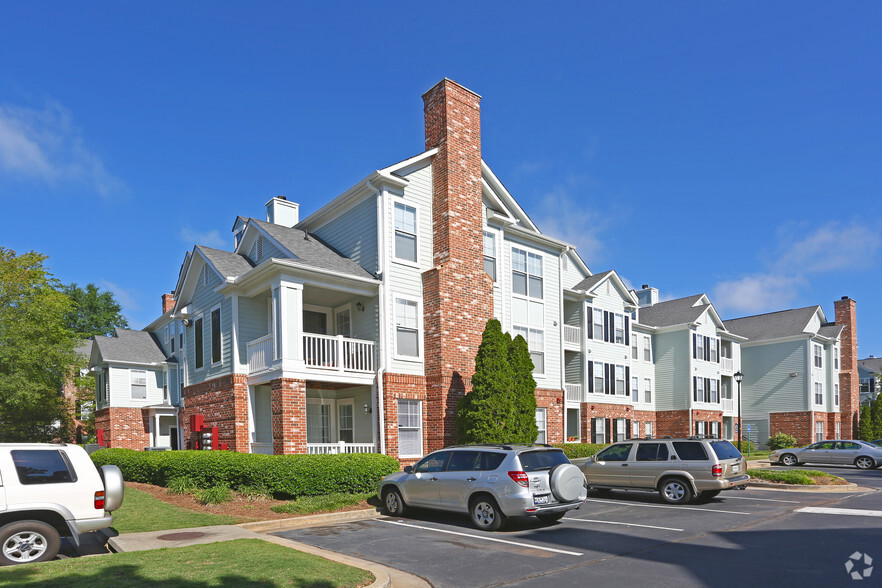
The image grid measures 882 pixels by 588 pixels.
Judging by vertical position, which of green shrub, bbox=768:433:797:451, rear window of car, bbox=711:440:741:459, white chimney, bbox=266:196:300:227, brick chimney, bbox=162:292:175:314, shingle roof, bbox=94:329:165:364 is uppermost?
white chimney, bbox=266:196:300:227

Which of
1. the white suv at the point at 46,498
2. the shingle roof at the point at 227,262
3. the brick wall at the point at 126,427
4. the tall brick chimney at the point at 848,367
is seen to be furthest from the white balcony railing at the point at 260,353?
the tall brick chimney at the point at 848,367

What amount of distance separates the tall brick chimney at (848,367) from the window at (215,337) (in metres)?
48.9

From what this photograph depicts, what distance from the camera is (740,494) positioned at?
1762 cm

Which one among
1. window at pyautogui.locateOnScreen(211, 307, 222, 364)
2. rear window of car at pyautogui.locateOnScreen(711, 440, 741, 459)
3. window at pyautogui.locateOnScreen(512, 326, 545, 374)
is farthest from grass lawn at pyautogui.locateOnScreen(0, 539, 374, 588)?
window at pyautogui.locateOnScreen(512, 326, 545, 374)

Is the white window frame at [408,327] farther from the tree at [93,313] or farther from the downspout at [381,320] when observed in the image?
the tree at [93,313]

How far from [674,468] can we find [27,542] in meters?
13.5

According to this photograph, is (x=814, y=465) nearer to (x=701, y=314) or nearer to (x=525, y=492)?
(x=701, y=314)

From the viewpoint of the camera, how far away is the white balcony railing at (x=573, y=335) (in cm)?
3222

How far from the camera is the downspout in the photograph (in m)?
19.4

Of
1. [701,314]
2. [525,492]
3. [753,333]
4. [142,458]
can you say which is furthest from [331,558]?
[753,333]

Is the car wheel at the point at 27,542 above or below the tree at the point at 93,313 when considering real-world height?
below

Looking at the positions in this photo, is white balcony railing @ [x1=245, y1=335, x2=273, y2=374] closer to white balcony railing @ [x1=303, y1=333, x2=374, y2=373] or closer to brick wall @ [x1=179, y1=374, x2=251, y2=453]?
brick wall @ [x1=179, y1=374, x2=251, y2=453]

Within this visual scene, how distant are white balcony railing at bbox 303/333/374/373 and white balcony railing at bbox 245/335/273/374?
1095 millimetres

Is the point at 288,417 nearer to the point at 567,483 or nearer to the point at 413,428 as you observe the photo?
the point at 413,428
